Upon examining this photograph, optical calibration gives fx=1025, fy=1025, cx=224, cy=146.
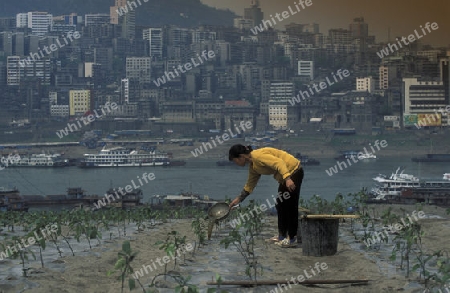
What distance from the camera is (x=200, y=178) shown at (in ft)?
107

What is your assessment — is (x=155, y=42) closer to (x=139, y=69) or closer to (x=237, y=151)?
(x=139, y=69)

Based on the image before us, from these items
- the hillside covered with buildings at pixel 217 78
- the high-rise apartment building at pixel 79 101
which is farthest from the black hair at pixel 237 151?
the high-rise apartment building at pixel 79 101

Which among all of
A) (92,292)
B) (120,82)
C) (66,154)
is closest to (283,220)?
(92,292)

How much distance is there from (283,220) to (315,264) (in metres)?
0.39

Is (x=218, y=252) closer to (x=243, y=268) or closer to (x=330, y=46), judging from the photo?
(x=243, y=268)

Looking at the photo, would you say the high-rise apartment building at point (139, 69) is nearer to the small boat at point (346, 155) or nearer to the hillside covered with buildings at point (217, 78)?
the hillside covered with buildings at point (217, 78)

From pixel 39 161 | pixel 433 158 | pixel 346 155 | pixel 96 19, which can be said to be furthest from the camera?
pixel 96 19

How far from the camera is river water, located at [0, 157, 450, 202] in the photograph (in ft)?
87.6

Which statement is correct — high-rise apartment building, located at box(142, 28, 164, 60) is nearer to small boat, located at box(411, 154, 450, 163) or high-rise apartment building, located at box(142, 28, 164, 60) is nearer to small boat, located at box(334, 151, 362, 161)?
small boat, located at box(334, 151, 362, 161)

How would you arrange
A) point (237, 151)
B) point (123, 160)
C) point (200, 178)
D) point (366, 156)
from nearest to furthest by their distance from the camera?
point (237, 151) < point (200, 178) < point (366, 156) < point (123, 160)

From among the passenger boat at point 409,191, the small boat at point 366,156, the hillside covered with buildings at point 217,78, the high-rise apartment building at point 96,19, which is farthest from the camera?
the high-rise apartment building at point 96,19

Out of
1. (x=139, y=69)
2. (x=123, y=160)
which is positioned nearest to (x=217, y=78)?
(x=139, y=69)

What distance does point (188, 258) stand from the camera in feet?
14.5

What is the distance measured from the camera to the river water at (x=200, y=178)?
26694 millimetres
